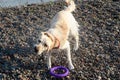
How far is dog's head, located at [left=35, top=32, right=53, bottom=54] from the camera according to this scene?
509cm

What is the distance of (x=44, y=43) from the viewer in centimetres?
512

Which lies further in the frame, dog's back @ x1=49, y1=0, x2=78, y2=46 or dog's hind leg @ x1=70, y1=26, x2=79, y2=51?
dog's hind leg @ x1=70, y1=26, x2=79, y2=51

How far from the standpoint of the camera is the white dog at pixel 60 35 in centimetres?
514

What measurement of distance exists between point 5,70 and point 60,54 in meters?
1.13

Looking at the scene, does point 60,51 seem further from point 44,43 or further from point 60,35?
point 44,43

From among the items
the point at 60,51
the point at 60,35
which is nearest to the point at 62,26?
the point at 60,35

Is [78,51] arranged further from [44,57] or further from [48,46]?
[48,46]

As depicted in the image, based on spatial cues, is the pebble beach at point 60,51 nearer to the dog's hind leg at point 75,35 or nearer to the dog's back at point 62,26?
the dog's hind leg at point 75,35

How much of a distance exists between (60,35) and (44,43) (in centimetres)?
69

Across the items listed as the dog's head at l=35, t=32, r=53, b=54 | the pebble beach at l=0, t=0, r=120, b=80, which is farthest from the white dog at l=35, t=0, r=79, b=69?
the pebble beach at l=0, t=0, r=120, b=80


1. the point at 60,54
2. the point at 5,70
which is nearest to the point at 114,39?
the point at 60,54

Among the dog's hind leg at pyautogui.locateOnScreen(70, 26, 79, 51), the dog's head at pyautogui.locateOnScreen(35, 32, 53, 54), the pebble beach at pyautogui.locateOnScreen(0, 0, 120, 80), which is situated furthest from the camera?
the dog's hind leg at pyautogui.locateOnScreen(70, 26, 79, 51)

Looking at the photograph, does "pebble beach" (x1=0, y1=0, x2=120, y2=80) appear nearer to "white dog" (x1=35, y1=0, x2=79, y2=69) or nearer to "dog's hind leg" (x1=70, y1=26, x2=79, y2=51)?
"dog's hind leg" (x1=70, y1=26, x2=79, y2=51)

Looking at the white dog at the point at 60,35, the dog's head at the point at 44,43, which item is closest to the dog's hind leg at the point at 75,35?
the white dog at the point at 60,35
